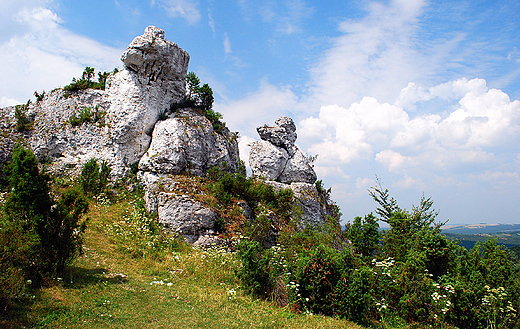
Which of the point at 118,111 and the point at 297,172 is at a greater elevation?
the point at 118,111

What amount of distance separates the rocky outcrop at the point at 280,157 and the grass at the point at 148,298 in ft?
30.5

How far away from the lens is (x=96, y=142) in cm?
1656

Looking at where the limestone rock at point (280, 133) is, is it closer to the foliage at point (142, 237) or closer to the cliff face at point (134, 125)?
the cliff face at point (134, 125)

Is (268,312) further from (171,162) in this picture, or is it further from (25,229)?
(171,162)

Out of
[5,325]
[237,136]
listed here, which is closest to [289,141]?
[237,136]

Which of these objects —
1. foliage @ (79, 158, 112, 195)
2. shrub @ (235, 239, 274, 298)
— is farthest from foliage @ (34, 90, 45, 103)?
shrub @ (235, 239, 274, 298)

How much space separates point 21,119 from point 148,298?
15951 millimetres

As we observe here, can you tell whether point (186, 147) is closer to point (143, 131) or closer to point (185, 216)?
point (143, 131)

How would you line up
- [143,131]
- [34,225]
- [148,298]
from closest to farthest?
[34,225] < [148,298] < [143,131]

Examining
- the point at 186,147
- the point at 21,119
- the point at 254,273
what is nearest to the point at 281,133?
the point at 186,147

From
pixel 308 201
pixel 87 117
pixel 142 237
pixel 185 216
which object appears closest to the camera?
pixel 142 237

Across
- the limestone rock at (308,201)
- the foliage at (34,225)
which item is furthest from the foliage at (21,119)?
the limestone rock at (308,201)

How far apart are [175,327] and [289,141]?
51.9 ft

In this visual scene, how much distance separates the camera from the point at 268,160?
19.2m
